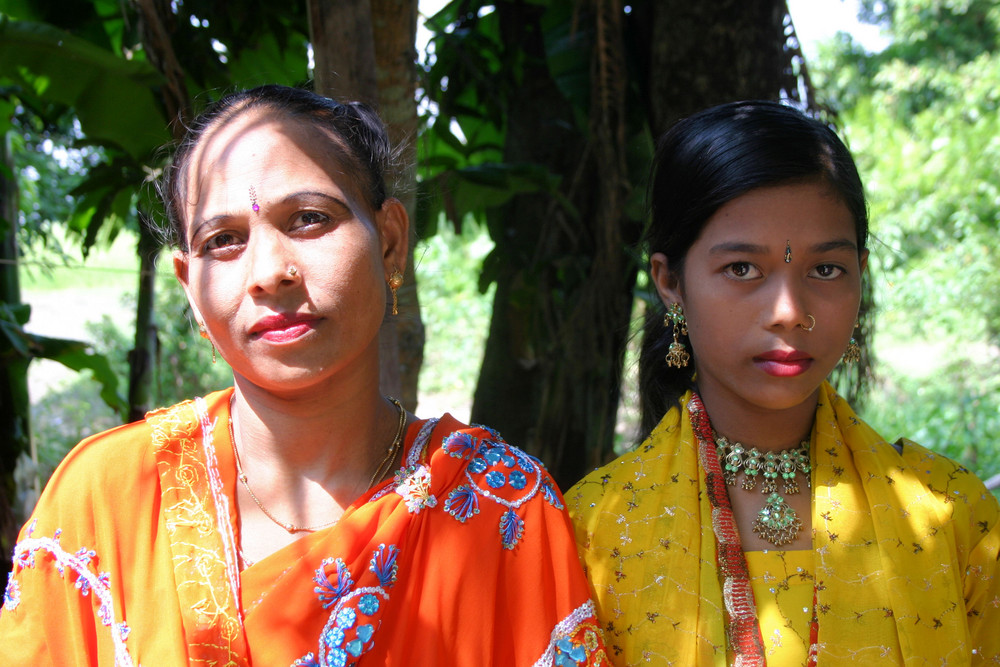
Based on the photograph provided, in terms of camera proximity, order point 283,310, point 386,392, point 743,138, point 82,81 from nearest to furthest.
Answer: point 283,310
point 743,138
point 386,392
point 82,81

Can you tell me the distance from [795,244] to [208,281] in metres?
1.06

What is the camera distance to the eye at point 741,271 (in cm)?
161

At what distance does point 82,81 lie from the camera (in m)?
3.12

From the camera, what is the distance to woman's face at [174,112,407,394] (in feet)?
4.70

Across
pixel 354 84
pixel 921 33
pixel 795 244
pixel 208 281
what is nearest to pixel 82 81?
pixel 354 84

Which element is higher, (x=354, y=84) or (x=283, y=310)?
(x=354, y=84)

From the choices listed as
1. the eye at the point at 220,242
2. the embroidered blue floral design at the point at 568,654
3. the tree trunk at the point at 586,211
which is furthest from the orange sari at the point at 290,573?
the tree trunk at the point at 586,211

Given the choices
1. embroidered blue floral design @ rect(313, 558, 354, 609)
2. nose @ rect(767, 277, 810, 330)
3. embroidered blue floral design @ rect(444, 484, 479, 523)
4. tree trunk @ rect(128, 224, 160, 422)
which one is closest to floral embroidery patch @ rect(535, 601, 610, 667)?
embroidered blue floral design @ rect(444, 484, 479, 523)

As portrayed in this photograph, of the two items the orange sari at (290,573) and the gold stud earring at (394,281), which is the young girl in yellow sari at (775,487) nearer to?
the orange sari at (290,573)

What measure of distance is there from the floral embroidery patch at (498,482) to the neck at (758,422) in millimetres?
418

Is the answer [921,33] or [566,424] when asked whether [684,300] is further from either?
[921,33]

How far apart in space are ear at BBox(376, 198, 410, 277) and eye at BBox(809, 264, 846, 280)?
791 millimetres

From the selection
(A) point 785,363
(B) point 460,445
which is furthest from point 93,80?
(A) point 785,363

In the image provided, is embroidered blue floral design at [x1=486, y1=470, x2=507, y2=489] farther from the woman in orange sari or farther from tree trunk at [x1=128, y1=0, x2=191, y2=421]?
tree trunk at [x1=128, y1=0, x2=191, y2=421]
